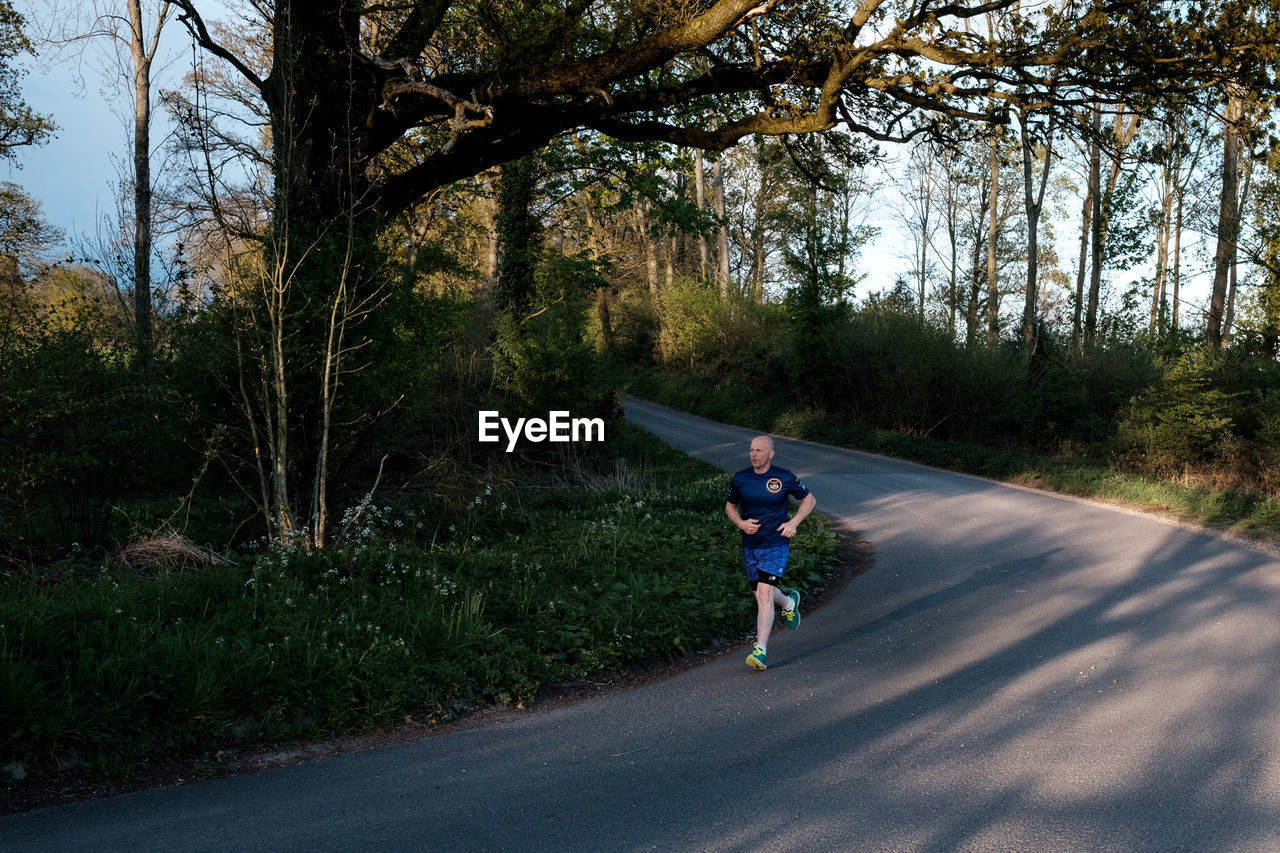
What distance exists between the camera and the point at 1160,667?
272 inches

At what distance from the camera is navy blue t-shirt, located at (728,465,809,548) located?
7.06 metres

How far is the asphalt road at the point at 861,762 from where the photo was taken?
4180mm

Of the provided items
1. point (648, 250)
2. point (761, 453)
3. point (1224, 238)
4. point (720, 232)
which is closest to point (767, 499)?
point (761, 453)

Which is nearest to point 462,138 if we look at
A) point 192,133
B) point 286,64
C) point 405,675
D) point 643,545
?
point 286,64

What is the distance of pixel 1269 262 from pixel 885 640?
21078 mm

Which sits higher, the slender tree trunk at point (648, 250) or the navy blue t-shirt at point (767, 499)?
the slender tree trunk at point (648, 250)

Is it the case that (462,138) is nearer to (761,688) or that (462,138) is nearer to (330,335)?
(330,335)

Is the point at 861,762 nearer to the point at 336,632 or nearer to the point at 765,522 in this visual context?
the point at 765,522

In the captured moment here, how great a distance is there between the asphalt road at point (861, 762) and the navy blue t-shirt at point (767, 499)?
1.03m

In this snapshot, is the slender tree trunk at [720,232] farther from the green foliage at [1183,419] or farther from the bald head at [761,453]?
the bald head at [761,453]

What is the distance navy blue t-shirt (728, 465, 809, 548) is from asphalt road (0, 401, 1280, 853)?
40.6 inches

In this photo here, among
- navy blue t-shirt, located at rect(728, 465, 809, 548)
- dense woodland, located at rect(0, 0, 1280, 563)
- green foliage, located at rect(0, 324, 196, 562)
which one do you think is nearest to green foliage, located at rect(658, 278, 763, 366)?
dense woodland, located at rect(0, 0, 1280, 563)

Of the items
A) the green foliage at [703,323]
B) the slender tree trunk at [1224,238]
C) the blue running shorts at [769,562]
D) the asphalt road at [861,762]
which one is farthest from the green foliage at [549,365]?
the green foliage at [703,323]

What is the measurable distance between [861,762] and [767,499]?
2.44 m
